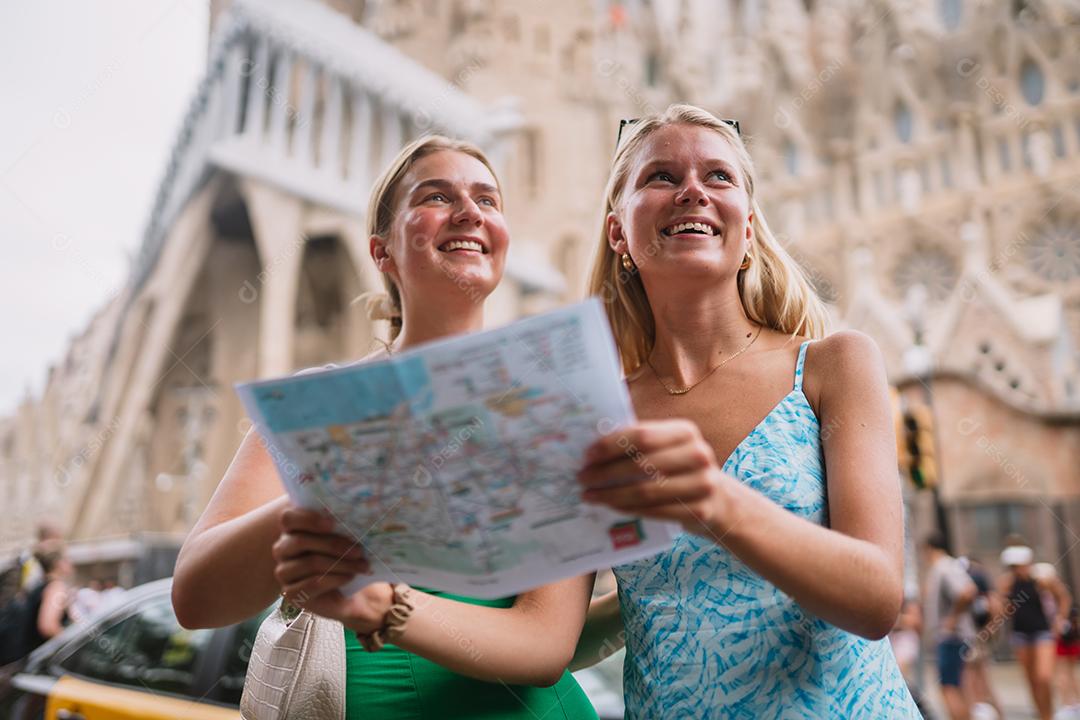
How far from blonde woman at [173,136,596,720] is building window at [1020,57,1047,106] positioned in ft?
84.0

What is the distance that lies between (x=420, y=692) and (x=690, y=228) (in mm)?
860

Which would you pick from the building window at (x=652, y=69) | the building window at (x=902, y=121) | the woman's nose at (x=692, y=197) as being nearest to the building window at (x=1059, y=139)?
the building window at (x=902, y=121)

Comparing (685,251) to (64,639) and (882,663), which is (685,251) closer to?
(882,663)

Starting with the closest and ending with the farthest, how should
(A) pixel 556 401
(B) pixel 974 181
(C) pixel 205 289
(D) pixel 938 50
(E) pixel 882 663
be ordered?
1. (A) pixel 556 401
2. (E) pixel 882 663
3. (C) pixel 205 289
4. (B) pixel 974 181
5. (D) pixel 938 50

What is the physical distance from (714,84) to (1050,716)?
28286 mm

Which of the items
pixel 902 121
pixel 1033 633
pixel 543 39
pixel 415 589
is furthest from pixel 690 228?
pixel 543 39

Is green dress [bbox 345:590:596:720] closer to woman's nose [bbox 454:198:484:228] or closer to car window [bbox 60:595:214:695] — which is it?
woman's nose [bbox 454:198:484:228]

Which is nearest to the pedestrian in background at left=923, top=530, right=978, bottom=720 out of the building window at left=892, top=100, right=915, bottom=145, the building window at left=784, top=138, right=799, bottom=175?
the building window at left=892, top=100, right=915, bottom=145

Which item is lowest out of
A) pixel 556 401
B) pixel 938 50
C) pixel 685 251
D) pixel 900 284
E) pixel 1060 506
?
pixel 1060 506

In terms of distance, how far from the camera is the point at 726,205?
1.43m

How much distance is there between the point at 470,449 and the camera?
3.18 feet

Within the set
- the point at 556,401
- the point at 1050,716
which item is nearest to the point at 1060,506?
the point at 1050,716

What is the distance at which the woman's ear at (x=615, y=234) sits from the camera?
5.44 feet

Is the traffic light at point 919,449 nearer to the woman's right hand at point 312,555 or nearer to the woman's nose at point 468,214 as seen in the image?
the woman's nose at point 468,214
